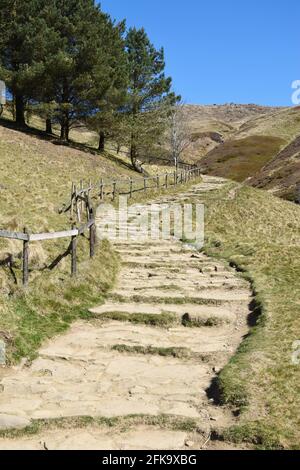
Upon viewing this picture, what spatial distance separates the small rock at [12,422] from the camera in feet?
22.0

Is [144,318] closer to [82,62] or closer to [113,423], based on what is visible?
[113,423]

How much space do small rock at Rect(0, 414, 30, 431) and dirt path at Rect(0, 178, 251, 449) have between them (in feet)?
0.04

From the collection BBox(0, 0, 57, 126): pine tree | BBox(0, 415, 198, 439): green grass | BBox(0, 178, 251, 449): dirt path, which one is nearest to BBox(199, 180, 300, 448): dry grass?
BBox(0, 178, 251, 449): dirt path

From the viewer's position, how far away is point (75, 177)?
33031 millimetres

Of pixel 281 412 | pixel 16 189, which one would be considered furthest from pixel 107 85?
pixel 281 412

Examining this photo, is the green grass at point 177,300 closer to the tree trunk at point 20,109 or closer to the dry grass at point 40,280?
A: the dry grass at point 40,280

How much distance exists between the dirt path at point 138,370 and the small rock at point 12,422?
14 millimetres

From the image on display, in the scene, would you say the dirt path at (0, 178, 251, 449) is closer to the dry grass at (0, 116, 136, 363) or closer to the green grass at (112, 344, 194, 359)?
the green grass at (112, 344, 194, 359)

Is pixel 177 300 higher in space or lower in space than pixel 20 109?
lower

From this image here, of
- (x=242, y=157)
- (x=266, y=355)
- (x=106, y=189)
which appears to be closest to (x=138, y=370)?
(x=266, y=355)

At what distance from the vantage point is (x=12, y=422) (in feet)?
22.2

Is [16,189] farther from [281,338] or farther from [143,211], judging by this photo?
[281,338]

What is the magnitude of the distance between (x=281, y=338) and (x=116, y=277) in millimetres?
5828

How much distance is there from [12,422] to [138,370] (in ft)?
8.44
